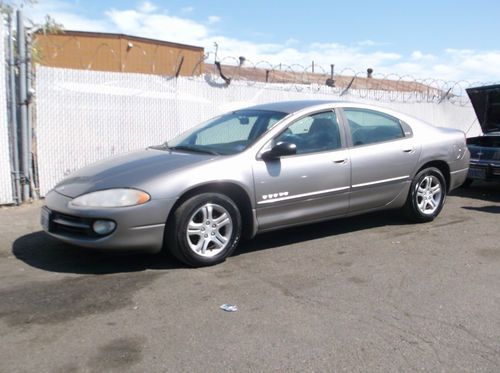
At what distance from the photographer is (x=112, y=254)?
4.86 meters

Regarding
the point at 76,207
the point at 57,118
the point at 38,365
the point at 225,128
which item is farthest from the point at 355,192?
the point at 57,118

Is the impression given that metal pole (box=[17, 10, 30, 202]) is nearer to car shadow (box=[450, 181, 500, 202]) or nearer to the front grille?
the front grille

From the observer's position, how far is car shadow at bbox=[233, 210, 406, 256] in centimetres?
568

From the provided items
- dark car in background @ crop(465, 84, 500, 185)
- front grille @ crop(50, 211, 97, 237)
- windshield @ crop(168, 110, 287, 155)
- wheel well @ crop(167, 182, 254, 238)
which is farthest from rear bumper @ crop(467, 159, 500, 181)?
front grille @ crop(50, 211, 97, 237)

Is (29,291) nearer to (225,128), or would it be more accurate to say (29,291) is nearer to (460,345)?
(225,128)

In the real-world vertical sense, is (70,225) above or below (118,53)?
below

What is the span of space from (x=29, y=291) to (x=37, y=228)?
2216 millimetres

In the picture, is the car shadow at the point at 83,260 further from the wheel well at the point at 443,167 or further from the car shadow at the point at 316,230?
the wheel well at the point at 443,167

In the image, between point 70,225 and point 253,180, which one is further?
point 253,180

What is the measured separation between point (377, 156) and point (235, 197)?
184 centimetres

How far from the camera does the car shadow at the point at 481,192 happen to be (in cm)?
862

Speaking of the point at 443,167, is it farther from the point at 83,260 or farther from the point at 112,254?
the point at 83,260

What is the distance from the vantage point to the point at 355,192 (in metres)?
5.79

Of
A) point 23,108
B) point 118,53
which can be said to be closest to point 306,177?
point 23,108
